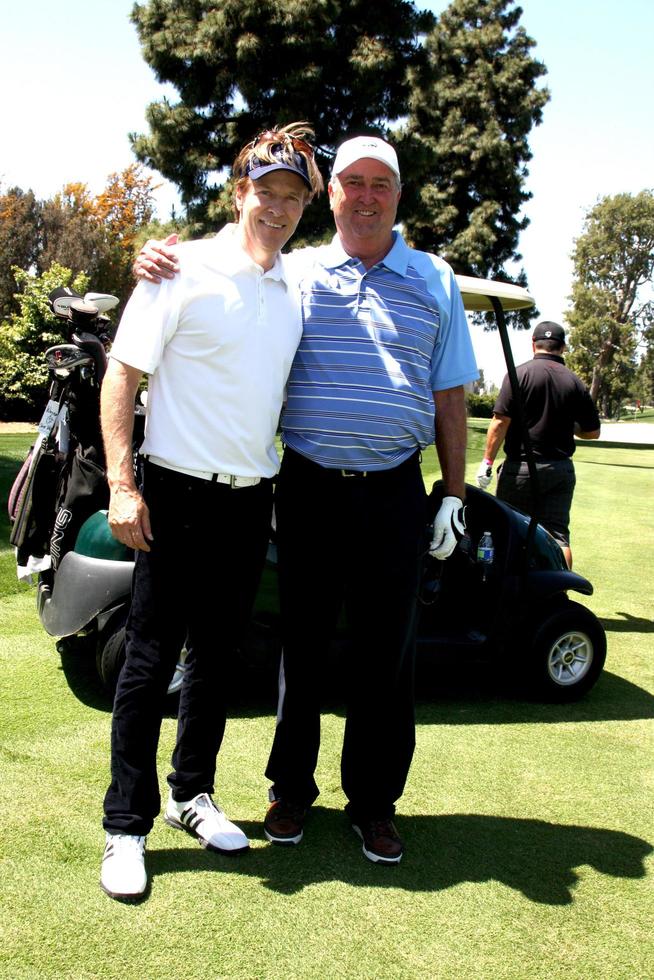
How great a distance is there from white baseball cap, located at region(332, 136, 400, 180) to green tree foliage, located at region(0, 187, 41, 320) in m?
30.3

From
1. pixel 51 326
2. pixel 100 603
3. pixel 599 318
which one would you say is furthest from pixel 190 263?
pixel 599 318

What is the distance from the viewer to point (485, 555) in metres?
4.02

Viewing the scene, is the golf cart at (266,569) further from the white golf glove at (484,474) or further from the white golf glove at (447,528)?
the white golf glove at (484,474)

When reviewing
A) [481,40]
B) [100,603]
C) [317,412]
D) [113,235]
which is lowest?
[100,603]

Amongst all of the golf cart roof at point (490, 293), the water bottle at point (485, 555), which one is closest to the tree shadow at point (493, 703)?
the water bottle at point (485, 555)

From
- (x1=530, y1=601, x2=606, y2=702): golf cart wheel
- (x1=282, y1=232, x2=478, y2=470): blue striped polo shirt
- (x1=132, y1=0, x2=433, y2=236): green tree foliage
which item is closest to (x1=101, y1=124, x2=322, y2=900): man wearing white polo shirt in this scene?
(x1=282, y1=232, x2=478, y2=470): blue striped polo shirt

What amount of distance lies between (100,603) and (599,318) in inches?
2260

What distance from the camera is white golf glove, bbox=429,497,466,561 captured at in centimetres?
289

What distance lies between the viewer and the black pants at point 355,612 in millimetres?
2762

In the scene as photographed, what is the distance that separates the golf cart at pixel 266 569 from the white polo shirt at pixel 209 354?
0.93m

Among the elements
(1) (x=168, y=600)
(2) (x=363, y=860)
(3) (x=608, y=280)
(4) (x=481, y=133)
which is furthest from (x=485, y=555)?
(3) (x=608, y=280)

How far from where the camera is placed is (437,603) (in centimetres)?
407

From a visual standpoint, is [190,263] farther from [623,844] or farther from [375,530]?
[623,844]

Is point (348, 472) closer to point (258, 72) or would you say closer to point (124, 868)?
point (124, 868)
